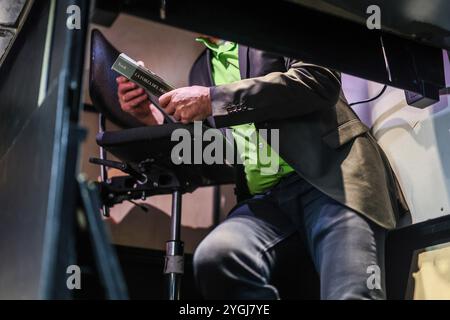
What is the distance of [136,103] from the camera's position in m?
1.68

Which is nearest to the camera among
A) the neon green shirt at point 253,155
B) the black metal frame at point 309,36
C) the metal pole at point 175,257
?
the black metal frame at point 309,36

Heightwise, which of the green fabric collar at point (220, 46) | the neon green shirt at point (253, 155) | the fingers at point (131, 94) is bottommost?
the neon green shirt at point (253, 155)

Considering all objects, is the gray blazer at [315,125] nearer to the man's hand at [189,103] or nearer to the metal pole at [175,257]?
the man's hand at [189,103]

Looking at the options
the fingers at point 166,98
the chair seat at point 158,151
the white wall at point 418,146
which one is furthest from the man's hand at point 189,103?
the white wall at point 418,146

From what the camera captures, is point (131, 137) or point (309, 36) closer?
point (309, 36)

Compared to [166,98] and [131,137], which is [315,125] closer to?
[166,98]

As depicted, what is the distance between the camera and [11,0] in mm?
1470

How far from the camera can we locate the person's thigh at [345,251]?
3.63ft

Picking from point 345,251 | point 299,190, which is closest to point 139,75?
point 299,190

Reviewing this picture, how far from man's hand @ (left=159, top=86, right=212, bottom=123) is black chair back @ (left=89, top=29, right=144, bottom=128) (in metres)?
0.40

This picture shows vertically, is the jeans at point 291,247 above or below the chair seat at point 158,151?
below

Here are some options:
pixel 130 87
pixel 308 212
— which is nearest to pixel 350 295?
pixel 308 212

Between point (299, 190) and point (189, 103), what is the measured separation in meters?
0.32
